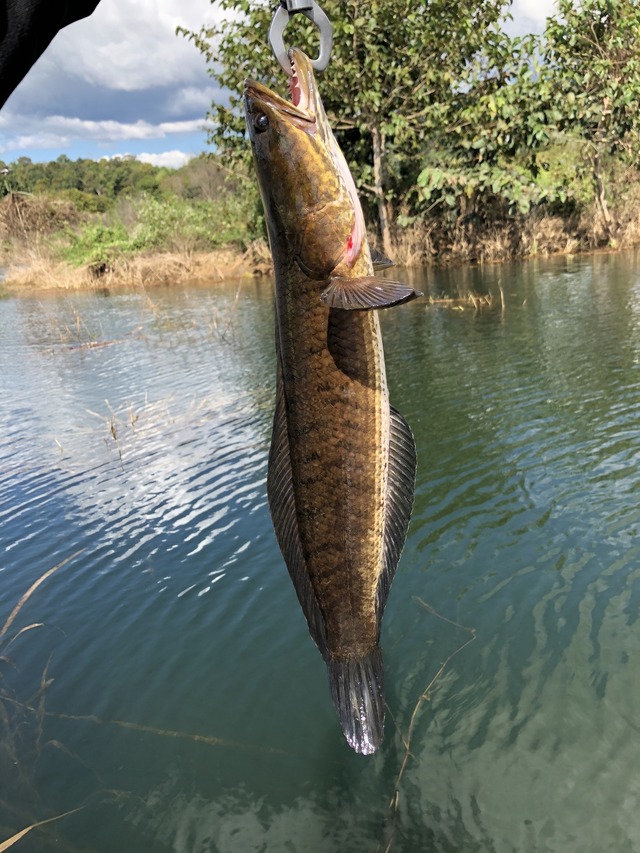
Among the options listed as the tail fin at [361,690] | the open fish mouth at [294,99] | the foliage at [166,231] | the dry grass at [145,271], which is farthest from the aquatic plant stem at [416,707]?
the foliage at [166,231]

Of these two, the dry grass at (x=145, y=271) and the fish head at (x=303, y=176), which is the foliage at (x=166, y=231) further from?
the fish head at (x=303, y=176)

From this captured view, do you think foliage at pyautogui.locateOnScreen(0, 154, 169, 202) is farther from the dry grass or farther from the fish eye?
the fish eye

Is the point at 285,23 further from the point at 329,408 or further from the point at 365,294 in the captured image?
the point at 329,408

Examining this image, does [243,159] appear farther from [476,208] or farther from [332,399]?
[332,399]

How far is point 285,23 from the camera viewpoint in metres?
2.00

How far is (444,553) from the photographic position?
16.4 ft

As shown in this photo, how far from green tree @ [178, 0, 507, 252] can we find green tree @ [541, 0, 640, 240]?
2.52 meters

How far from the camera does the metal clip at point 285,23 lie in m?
1.95

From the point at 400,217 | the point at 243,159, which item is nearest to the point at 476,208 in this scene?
the point at 400,217

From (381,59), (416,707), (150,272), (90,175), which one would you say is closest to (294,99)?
(416,707)

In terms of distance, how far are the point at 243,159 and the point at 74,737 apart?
22.0 m

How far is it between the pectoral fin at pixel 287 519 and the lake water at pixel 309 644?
55.9 inches

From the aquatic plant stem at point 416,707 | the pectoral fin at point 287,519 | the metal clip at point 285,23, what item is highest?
the metal clip at point 285,23

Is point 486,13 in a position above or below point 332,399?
above
